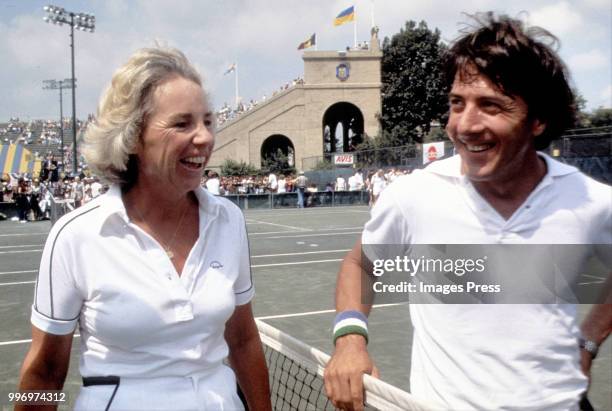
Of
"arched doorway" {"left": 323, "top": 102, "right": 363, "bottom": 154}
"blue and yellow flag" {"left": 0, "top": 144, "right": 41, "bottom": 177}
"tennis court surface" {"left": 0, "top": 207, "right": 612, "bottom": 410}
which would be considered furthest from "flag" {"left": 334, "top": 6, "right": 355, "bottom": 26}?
"tennis court surface" {"left": 0, "top": 207, "right": 612, "bottom": 410}

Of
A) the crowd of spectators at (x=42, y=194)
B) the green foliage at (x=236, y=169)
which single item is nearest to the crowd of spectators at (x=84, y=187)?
the crowd of spectators at (x=42, y=194)

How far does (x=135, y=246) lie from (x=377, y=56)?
56184 millimetres

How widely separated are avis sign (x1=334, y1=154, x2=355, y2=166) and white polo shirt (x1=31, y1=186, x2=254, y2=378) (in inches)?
1522

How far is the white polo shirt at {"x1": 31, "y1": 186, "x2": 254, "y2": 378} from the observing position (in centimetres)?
205

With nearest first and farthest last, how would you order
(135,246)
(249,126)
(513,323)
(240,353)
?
(513,323) < (135,246) < (240,353) < (249,126)

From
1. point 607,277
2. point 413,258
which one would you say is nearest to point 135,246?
point 413,258

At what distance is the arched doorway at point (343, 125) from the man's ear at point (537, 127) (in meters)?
55.6

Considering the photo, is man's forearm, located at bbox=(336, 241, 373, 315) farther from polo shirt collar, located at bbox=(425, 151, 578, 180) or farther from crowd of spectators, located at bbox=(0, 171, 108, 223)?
crowd of spectators, located at bbox=(0, 171, 108, 223)

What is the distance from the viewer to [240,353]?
252cm

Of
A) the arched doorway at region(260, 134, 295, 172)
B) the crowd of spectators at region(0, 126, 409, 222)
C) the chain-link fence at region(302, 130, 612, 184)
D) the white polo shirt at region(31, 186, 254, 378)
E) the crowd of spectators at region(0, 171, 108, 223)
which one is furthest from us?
the arched doorway at region(260, 134, 295, 172)

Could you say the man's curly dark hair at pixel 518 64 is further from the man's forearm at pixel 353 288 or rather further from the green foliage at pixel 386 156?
the green foliage at pixel 386 156

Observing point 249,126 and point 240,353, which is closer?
point 240,353

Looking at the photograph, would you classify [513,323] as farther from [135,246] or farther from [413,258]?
[135,246]

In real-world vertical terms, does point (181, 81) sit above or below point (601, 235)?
above
